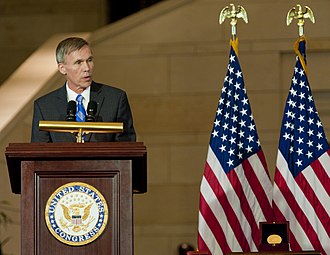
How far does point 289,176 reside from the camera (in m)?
8.95

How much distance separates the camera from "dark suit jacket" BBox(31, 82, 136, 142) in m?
7.29

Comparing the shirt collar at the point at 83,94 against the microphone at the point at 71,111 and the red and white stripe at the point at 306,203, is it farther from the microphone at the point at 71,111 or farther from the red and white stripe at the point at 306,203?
the red and white stripe at the point at 306,203

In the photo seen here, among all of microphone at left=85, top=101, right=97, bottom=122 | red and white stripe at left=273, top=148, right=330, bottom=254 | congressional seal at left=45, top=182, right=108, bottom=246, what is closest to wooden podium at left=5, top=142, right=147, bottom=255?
congressional seal at left=45, top=182, right=108, bottom=246

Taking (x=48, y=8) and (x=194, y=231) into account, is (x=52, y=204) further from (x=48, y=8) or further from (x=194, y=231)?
(x=48, y=8)

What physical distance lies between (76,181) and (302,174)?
2.65 m

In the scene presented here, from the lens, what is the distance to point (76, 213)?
664 cm

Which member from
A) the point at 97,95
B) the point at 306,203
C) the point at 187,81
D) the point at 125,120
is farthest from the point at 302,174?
the point at 187,81

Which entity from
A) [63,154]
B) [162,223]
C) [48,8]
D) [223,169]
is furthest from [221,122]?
[48,8]

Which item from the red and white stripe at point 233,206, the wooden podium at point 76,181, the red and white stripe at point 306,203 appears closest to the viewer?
the wooden podium at point 76,181

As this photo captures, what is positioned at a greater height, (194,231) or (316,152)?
(316,152)

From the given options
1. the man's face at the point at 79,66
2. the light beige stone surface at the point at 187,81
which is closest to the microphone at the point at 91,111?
the man's face at the point at 79,66

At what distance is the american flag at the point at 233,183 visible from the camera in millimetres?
8859

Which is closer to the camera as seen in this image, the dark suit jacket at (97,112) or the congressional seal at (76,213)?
the congressional seal at (76,213)

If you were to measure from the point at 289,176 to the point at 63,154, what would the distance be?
8.83ft
